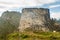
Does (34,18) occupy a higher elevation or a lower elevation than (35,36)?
higher

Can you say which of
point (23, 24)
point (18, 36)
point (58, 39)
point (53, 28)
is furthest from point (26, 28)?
point (58, 39)

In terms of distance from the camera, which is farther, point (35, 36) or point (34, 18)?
point (34, 18)

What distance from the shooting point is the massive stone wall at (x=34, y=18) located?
225 ft

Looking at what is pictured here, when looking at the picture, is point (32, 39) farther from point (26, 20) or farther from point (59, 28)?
point (26, 20)

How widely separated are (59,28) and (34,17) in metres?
9.85

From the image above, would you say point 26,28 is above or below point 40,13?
below

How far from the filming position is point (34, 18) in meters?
70.7

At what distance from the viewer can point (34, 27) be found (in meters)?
66.8

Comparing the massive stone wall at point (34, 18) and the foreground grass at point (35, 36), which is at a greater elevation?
the massive stone wall at point (34, 18)

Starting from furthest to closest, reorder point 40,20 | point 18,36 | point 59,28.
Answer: point 40,20 → point 59,28 → point 18,36

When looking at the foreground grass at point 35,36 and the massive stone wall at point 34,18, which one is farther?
the massive stone wall at point 34,18

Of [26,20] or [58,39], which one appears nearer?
[58,39]

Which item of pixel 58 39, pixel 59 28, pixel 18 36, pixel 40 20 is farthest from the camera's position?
pixel 40 20

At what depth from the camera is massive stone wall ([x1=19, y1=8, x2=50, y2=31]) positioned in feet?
225
